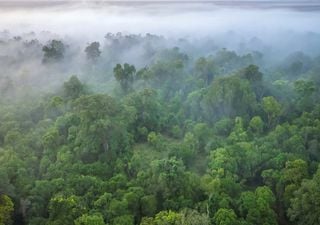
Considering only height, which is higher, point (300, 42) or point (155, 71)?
point (155, 71)

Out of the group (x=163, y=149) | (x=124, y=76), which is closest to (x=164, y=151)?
(x=163, y=149)

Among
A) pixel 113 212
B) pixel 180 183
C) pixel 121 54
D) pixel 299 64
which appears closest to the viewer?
pixel 113 212

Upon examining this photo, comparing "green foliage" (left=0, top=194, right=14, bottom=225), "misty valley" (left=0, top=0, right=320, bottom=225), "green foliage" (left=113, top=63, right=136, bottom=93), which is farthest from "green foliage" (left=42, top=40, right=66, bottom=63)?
"green foliage" (left=0, top=194, right=14, bottom=225)

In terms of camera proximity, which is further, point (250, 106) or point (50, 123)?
point (250, 106)

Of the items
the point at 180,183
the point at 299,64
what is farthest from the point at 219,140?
the point at 299,64

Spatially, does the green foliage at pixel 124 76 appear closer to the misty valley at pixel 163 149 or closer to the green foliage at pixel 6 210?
the misty valley at pixel 163 149

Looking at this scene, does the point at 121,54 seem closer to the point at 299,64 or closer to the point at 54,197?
the point at 299,64

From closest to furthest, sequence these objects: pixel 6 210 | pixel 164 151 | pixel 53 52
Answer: pixel 6 210 → pixel 164 151 → pixel 53 52

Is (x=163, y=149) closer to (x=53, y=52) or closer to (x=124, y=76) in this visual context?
(x=124, y=76)
